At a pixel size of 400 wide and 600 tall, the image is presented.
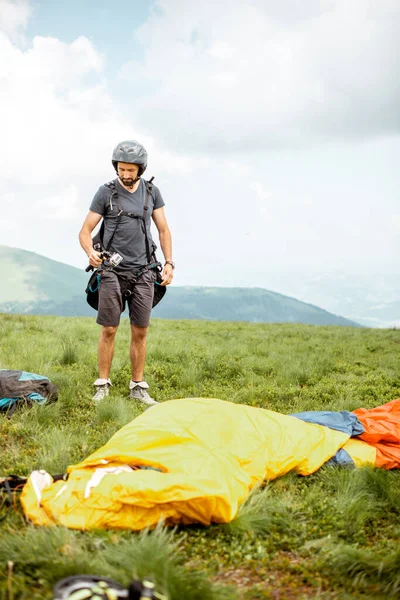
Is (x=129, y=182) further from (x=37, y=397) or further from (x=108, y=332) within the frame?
(x=37, y=397)

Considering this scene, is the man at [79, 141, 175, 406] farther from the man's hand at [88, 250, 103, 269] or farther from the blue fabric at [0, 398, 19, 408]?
the blue fabric at [0, 398, 19, 408]

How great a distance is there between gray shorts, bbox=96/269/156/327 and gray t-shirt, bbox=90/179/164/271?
0.63ft

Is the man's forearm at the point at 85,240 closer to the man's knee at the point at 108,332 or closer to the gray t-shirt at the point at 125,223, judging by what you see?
the gray t-shirt at the point at 125,223

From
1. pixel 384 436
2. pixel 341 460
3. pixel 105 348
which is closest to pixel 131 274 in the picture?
pixel 105 348

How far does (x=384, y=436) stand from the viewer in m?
4.61

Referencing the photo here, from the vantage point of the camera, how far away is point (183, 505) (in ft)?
10.3

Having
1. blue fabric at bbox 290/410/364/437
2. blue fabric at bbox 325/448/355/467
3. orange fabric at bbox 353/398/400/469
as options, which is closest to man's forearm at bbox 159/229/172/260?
blue fabric at bbox 290/410/364/437

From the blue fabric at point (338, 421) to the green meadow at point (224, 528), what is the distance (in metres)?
0.48

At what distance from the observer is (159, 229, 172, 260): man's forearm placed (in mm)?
6637

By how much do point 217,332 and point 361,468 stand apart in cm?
951

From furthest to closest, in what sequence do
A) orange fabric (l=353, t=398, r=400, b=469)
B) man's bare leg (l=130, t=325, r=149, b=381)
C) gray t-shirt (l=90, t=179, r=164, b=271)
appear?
man's bare leg (l=130, t=325, r=149, b=381)
gray t-shirt (l=90, t=179, r=164, b=271)
orange fabric (l=353, t=398, r=400, b=469)

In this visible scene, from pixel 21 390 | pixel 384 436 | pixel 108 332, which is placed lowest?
pixel 21 390

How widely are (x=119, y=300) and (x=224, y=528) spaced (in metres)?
3.46

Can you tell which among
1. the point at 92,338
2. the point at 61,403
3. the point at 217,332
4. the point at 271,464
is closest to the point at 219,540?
the point at 271,464
